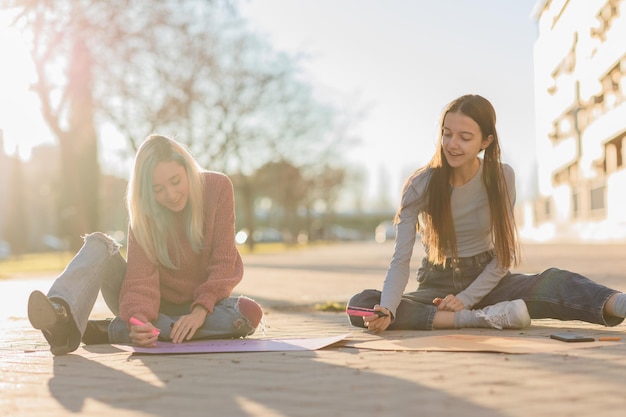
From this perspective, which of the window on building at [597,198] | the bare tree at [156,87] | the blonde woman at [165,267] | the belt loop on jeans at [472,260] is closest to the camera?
the blonde woman at [165,267]

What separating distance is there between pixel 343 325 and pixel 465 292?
3.34 ft

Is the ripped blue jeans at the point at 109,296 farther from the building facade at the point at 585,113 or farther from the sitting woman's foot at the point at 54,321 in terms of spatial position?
the building facade at the point at 585,113

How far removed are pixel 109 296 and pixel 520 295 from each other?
2.50m

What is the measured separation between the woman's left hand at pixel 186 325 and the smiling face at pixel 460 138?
5.68 feet

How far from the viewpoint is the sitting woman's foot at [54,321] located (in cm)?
431

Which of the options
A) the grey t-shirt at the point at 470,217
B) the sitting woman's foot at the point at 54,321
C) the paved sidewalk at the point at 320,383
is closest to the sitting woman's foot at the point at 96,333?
the paved sidewalk at the point at 320,383

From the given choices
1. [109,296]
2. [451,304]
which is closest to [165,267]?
[109,296]

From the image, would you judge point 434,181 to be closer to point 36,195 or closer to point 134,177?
point 134,177

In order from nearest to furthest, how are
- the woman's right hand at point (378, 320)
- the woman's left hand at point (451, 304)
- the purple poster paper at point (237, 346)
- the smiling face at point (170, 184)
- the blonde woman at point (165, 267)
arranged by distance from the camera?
the purple poster paper at point (237, 346), the blonde woman at point (165, 267), the smiling face at point (170, 184), the woman's right hand at point (378, 320), the woman's left hand at point (451, 304)

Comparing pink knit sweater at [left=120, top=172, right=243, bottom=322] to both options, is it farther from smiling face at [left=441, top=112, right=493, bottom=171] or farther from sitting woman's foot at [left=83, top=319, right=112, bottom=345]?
smiling face at [left=441, top=112, right=493, bottom=171]

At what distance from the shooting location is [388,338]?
4.91m

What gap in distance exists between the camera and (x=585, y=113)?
37.0m

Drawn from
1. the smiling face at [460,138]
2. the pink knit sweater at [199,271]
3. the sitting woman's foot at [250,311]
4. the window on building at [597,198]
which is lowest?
the sitting woman's foot at [250,311]

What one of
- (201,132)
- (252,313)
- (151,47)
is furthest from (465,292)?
(201,132)
